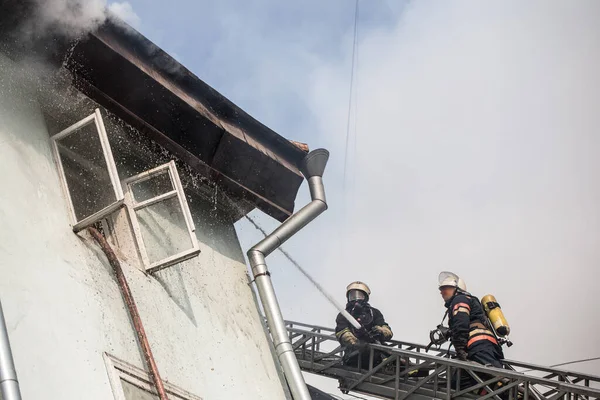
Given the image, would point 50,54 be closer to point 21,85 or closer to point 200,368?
point 21,85

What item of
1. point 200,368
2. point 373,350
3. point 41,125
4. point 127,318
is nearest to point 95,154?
point 41,125

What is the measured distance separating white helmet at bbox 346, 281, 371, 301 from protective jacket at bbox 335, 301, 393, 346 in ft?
0.32

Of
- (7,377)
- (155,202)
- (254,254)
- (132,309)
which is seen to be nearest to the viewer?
(7,377)

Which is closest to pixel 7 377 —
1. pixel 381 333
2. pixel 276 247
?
pixel 276 247

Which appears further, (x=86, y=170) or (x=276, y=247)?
(x=276, y=247)

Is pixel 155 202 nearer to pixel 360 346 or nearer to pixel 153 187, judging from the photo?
pixel 153 187

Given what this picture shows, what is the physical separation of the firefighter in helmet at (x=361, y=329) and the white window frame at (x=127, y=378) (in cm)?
420

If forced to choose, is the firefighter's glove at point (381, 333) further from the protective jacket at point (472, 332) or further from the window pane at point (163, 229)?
the window pane at point (163, 229)

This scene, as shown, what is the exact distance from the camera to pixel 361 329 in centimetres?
1152

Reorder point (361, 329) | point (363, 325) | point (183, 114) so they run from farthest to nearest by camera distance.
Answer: point (363, 325) → point (361, 329) → point (183, 114)

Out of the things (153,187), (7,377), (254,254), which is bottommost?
(7,377)

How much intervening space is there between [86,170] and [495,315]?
5.56m

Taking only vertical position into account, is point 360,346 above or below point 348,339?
below

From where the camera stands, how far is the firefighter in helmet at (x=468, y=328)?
10406mm
